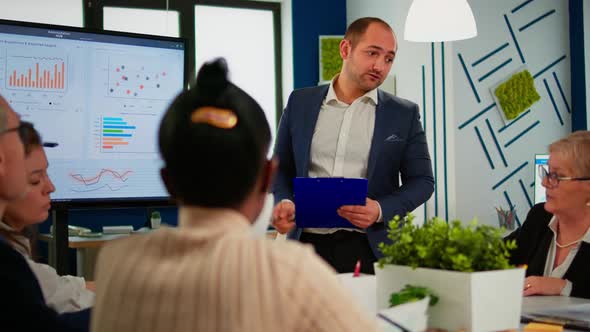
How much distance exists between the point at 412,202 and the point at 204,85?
180 cm

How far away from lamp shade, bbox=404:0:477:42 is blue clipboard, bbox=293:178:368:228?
8.05 feet

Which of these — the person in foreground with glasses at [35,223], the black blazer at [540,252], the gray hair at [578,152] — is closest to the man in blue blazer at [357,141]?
the black blazer at [540,252]

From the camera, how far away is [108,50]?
9.29ft

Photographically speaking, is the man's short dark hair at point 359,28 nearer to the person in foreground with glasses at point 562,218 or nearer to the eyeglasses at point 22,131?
the person in foreground with glasses at point 562,218

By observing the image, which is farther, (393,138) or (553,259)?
(393,138)

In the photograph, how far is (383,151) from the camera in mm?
2723

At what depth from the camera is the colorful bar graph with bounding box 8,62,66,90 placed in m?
2.63

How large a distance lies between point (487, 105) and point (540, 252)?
3.70 m

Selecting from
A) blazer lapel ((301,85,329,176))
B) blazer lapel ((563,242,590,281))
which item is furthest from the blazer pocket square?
blazer lapel ((563,242,590,281))

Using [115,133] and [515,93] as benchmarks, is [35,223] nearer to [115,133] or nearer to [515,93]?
[115,133]

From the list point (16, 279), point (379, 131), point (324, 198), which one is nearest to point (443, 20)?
point (379, 131)

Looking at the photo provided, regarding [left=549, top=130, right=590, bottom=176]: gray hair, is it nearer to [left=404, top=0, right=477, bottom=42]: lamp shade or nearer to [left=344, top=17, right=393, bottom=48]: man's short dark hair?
[left=344, top=17, right=393, bottom=48]: man's short dark hair

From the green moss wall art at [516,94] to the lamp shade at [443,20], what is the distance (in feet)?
5.12

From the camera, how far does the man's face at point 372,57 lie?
279cm
